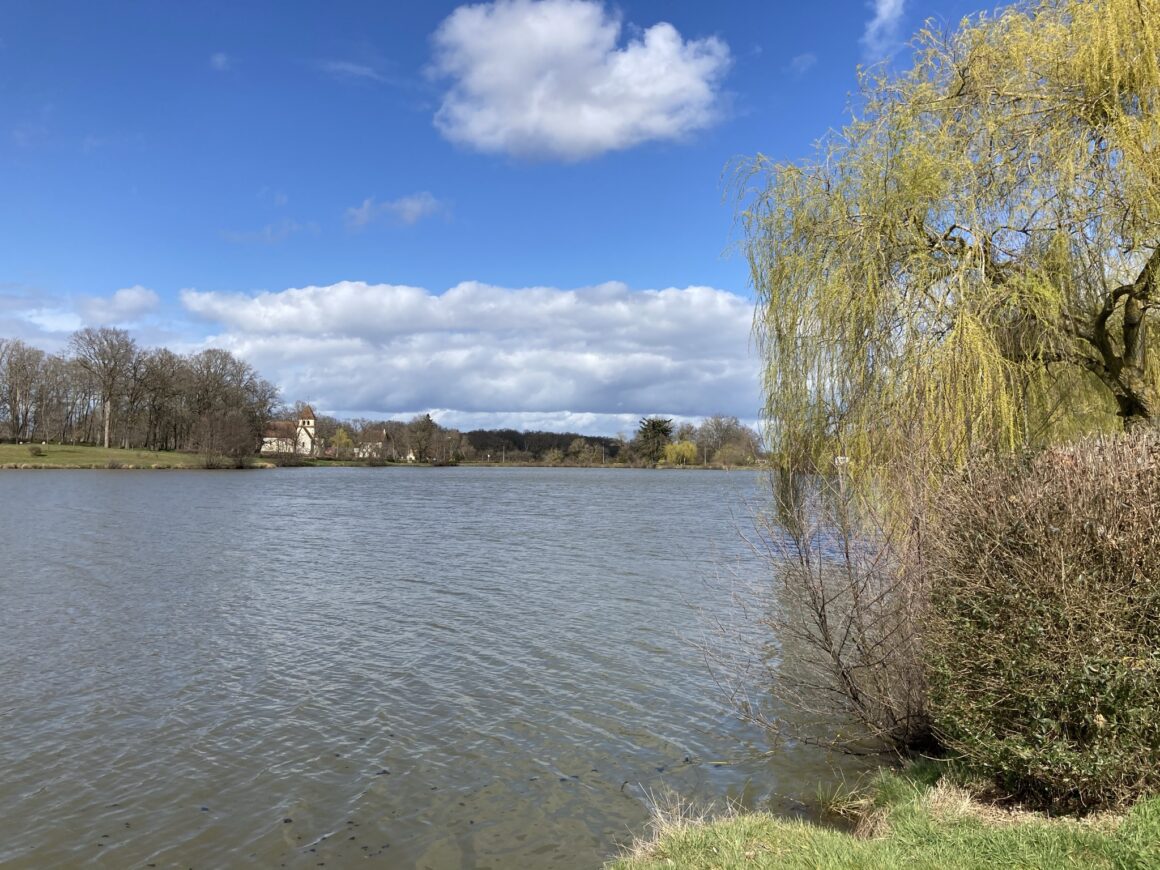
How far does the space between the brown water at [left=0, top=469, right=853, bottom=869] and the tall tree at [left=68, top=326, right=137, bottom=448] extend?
7685 cm

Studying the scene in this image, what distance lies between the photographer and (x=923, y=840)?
5234 mm

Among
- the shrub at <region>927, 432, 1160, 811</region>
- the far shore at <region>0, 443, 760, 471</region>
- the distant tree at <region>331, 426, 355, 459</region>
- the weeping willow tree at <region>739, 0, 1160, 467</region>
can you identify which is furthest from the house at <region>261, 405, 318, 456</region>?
the shrub at <region>927, 432, 1160, 811</region>

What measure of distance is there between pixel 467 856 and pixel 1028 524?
209 inches

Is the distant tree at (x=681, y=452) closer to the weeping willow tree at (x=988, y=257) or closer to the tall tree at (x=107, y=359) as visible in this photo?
the tall tree at (x=107, y=359)

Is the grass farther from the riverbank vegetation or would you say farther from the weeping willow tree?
the weeping willow tree

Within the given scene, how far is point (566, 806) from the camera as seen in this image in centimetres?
767

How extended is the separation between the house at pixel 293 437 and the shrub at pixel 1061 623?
114904mm

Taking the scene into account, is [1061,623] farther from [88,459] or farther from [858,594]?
[88,459]

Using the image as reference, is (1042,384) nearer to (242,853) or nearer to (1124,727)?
(1124,727)

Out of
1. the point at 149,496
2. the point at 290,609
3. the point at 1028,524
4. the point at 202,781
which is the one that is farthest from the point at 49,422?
the point at 1028,524

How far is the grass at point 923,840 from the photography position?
14.8 feet

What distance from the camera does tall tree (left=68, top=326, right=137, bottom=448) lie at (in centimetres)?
8756

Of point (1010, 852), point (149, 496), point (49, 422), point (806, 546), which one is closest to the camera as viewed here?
point (1010, 852)

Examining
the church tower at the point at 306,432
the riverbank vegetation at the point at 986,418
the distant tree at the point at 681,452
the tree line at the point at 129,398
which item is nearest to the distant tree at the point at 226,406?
the tree line at the point at 129,398
